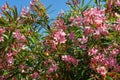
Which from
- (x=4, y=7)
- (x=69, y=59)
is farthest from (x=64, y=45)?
(x=4, y=7)

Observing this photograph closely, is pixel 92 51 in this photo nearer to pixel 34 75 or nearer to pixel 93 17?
pixel 93 17

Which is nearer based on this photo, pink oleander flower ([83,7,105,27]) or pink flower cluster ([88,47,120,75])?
pink flower cluster ([88,47,120,75])

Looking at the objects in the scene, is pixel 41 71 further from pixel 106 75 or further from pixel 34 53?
pixel 106 75

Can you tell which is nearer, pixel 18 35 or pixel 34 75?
pixel 18 35

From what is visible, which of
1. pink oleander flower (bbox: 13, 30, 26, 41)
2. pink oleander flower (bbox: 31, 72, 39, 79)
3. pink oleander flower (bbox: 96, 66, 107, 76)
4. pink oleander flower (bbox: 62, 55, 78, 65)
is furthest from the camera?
pink oleander flower (bbox: 31, 72, 39, 79)

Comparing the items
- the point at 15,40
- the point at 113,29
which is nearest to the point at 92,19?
the point at 113,29

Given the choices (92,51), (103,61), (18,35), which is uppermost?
(18,35)

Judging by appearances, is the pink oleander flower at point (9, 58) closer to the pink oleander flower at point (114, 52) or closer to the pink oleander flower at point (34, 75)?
the pink oleander flower at point (34, 75)

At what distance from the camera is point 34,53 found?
18.6 feet

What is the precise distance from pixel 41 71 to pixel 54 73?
380 millimetres

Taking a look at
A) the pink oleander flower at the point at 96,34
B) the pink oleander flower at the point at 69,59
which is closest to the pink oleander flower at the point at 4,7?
the pink oleander flower at the point at 69,59

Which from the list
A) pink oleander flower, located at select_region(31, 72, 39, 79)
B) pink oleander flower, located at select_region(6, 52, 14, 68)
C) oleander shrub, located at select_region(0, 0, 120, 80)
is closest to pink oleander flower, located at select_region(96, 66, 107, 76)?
oleander shrub, located at select_region(0, 0, 120, 80)

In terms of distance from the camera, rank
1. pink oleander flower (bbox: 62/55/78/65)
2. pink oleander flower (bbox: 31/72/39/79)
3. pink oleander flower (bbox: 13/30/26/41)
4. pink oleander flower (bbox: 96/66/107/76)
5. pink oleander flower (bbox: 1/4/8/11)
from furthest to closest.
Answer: pink oleander flower (bbox: 1/4/8/11), pink oleander flower (bbox: 31/72/39/79), pink oleander flower (bbox: 13/30/26/41), pink oleander flower (bbox: 62/55/78/65), pink oleander flower (bbox: 96/66/107/76)

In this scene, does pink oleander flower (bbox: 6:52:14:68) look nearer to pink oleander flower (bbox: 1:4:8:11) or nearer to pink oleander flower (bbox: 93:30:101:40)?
pink oleander flower (bbox: 1:4:8:11)
